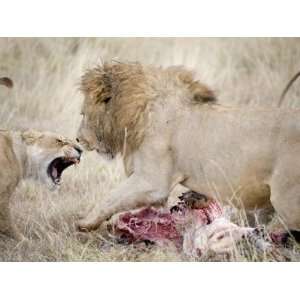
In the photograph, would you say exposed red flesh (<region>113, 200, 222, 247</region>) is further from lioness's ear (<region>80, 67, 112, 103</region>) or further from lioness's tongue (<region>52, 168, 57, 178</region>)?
lioness's ear (<region>80, 67, 112, 103</region>)

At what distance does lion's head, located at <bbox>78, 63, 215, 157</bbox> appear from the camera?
4.15 meters

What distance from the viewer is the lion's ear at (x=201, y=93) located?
13.7 feet

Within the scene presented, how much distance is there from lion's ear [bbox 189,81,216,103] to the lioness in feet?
2.60

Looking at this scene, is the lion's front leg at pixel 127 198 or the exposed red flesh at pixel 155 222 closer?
the lion's front leg at pixel 127 198

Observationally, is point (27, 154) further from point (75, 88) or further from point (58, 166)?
point (75, 88)

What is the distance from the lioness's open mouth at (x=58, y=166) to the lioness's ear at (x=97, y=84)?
0.42 meters

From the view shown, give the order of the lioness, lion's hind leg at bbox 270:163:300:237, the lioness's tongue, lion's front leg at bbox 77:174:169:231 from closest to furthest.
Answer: lion's hind leg at bbox 270:163:300:237 < lion's front leg at bbox 77:174:169:231 < the lioness < the lioness's tongue

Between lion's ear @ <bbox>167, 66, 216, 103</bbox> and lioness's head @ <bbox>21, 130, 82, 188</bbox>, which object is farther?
lioness's head @ <bbox>21, 130, 82, 188</bbox>

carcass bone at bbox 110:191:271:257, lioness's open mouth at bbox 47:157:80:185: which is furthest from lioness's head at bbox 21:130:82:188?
carcass bone at bbox 110:191:271:257

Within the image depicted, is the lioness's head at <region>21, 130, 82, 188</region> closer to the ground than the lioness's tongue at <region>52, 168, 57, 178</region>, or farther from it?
farther from it

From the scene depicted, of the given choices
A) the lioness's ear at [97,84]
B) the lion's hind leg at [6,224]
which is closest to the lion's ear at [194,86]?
the lioness's ear at [97,84]

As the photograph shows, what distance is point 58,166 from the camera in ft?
14.5

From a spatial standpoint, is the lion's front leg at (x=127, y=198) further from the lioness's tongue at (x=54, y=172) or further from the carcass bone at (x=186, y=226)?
the lioness's tongue at (x=54, y=172)

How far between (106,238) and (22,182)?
2.10ft
